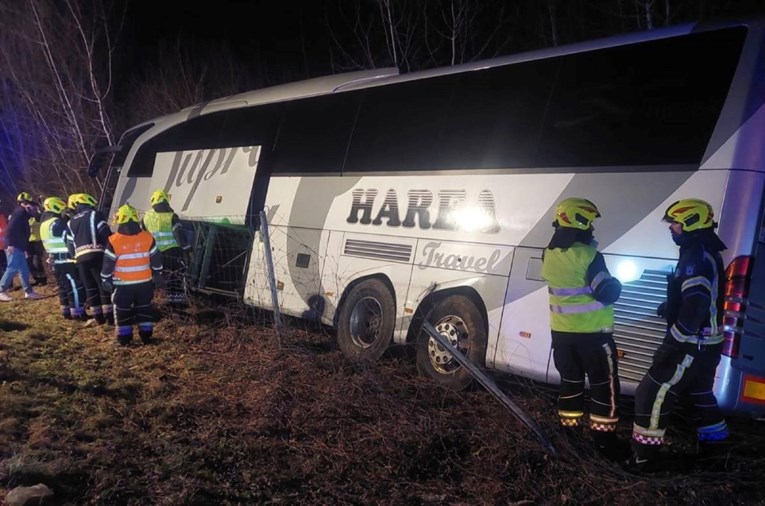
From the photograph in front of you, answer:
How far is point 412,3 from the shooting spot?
45.9 ft

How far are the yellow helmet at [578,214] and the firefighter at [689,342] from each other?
0.48m

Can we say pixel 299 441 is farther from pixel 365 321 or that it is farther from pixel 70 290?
pixel 70 290

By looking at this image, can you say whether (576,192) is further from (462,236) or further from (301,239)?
(301,239)

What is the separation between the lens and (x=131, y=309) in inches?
261

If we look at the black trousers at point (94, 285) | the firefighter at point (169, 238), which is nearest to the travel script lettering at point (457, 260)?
the firefighter at point (169, 238)

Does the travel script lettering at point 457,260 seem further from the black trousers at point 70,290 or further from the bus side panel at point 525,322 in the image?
the black trousers at point 70,290

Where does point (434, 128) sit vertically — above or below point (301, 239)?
above

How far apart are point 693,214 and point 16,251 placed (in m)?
10.7

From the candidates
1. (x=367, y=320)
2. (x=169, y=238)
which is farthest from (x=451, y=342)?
(x=169, y=238)

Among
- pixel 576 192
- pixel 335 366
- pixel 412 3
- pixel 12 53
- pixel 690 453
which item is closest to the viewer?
pixel 690 453

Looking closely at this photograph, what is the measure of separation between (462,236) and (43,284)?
10.2 m

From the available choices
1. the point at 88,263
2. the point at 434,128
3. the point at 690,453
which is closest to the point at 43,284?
the point at 88,263

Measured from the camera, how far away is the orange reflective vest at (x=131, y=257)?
21.2 ft

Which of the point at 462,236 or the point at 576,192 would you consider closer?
the point at 576,192
